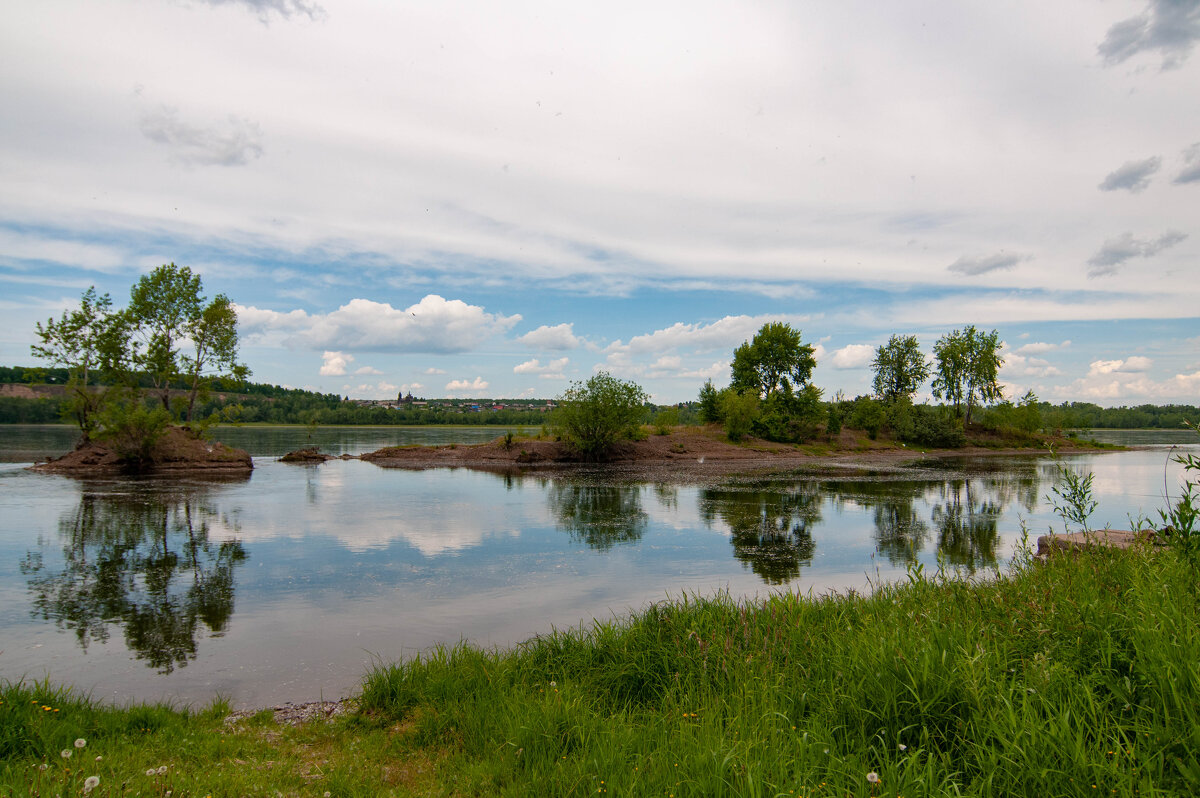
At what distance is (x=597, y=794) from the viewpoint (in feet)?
12.1

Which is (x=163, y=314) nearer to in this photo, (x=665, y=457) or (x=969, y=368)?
(x=665, y=457)

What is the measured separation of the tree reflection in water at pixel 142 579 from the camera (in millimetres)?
8805

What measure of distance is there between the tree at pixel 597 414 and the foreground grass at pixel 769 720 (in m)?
32.9

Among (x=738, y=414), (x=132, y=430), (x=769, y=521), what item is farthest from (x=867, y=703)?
(x=738, y=414)

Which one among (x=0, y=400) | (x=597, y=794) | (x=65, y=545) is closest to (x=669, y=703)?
(x=597, y=794)

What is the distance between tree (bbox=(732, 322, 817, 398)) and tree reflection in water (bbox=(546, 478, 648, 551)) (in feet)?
117

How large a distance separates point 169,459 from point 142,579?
22.9 m

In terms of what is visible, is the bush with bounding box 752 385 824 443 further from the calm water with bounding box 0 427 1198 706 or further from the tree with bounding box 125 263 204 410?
the tree with bounding box 125 263 204 410

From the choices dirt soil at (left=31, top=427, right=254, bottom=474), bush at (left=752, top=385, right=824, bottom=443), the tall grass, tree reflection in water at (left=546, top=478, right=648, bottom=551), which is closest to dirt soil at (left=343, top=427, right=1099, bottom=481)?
bush at (left=752, top=385, right=824, bottom=443)

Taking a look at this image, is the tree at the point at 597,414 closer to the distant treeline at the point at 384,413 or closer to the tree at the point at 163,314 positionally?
the tree at the point at 163,314

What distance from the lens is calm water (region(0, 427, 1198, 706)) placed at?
811 cm

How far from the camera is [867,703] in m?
4.29

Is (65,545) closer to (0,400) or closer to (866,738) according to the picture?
(866,738)

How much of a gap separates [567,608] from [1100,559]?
7.09 meters
